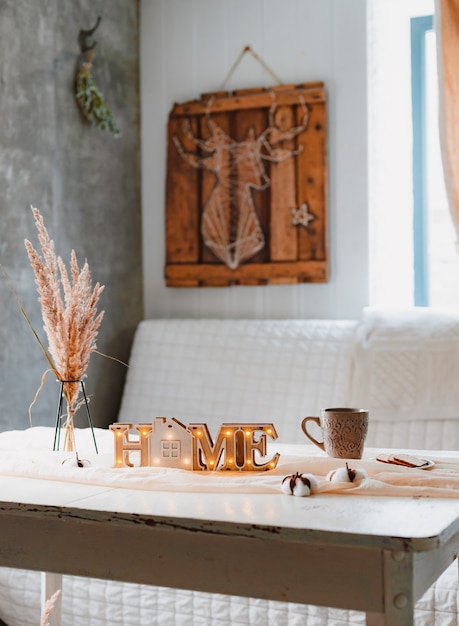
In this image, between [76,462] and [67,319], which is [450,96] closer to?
[67,319]

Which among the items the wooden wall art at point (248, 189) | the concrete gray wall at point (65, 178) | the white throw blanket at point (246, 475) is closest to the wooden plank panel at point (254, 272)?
the wooden wall art at point (248, 189)

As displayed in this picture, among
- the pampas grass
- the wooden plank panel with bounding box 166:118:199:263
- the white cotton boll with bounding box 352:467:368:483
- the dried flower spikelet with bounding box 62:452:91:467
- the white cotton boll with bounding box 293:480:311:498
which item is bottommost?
the dried flower spikelet with bounding box 62:452:91:467

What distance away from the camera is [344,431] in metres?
1.53

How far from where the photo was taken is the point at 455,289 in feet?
10.4

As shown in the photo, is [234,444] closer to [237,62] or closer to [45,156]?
[45,156]

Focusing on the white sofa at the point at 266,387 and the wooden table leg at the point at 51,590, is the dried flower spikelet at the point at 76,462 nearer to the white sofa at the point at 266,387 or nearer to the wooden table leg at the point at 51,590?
the wooden table leg at the point at 51,590

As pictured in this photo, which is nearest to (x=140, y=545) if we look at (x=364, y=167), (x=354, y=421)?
(x=354, y=421)

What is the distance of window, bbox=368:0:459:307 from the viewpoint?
10.4 feet

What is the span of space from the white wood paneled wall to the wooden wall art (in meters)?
0.05

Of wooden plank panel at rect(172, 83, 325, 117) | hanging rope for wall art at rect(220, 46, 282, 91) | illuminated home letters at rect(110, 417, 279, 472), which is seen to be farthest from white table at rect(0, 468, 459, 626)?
hanging rope for wall art at rect(220, 46, 282, 91)

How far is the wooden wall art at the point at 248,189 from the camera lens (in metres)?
3.22

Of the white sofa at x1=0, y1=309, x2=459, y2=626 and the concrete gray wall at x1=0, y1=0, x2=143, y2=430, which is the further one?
the concrete gray wall at x1=0, y1=0, x2=143, y2=430

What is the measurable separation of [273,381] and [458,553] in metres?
1.64

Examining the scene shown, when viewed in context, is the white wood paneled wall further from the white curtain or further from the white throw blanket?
the white throw blanket
